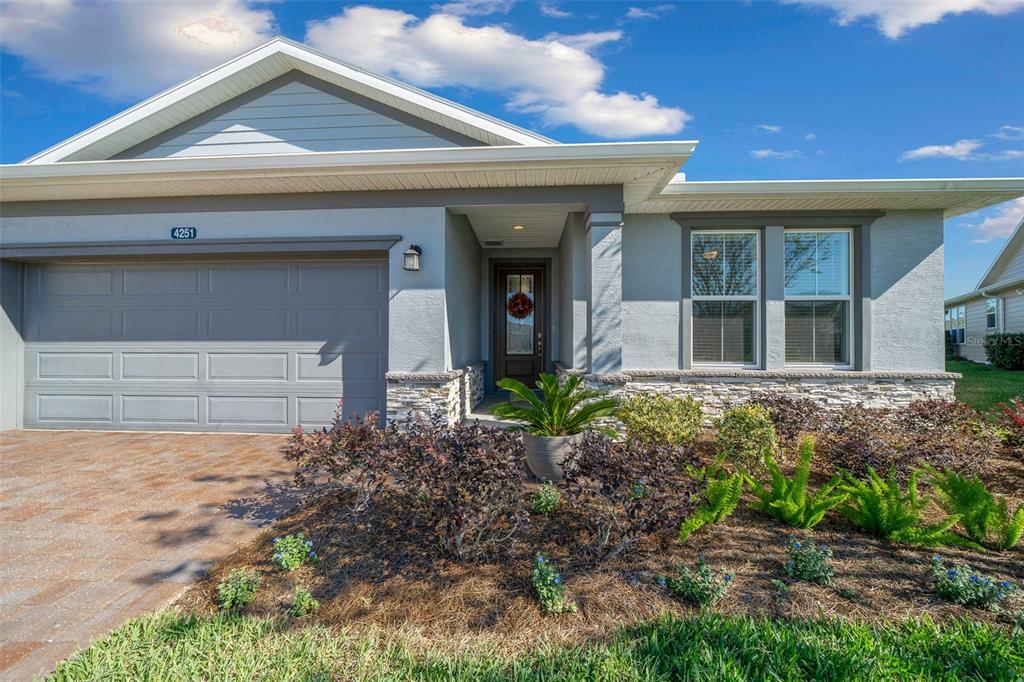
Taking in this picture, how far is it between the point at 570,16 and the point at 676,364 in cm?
484

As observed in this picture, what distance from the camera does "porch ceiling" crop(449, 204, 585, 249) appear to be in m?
5.83

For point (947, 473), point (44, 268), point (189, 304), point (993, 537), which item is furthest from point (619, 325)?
point (44, 268)

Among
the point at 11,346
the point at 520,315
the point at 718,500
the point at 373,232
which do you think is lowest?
the point at 718,500

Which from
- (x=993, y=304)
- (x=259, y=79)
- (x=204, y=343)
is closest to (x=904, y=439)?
(x=204, y=343)

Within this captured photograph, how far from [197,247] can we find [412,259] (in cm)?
292

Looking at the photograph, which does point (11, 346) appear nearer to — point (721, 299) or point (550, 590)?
point (550, 590)

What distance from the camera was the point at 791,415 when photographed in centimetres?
527

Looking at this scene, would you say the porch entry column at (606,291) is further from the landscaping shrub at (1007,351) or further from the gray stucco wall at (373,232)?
the landscaping shrub at (1007,351)

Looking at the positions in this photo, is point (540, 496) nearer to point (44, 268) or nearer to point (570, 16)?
point (570, 16)

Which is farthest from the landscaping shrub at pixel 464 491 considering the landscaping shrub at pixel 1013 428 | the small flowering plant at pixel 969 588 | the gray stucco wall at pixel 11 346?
the gray stucco wall at pixel 11 346

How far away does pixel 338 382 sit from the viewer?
5984 millimetres

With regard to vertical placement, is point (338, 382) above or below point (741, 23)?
below

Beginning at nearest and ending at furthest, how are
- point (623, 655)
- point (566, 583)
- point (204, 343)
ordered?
point (623, 655) → point (566, 583) → point (204, 343)

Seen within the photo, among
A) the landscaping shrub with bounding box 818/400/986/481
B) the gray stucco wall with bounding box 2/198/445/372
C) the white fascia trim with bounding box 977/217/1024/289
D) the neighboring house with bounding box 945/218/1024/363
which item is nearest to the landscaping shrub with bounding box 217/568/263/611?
the gray stucco wall with bounding box 2/198/445/372
